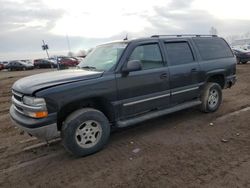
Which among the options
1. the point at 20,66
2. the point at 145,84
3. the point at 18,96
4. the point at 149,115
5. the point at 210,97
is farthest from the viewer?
the point at 20,66

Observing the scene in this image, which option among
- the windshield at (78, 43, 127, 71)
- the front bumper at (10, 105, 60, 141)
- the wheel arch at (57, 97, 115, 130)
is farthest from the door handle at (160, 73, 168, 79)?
the front bumper at (10, 105, 60, 141)

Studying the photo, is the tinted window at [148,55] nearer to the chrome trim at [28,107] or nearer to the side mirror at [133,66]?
the side mirror at [133,66]

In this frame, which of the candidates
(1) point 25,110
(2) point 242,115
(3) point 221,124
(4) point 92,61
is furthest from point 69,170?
(2) point 242,115

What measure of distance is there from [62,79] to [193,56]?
10.2 feet

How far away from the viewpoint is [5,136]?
5621 mm

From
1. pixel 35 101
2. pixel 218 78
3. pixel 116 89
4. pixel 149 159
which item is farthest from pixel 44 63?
pixel 149 159

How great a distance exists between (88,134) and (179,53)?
2678mm

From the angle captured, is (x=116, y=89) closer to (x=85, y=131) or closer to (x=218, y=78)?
(x=85, y=131)

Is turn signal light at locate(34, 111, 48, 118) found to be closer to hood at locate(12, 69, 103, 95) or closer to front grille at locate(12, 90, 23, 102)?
hood at locate(12, 69, 103, 95)

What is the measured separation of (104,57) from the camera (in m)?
5.16

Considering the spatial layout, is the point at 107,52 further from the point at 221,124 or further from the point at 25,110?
the point at 221,124

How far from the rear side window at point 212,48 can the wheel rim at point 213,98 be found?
822 millimetres

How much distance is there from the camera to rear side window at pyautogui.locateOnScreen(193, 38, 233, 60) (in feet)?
20.3

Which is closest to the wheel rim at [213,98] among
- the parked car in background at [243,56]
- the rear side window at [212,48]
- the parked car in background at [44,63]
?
the rear side window at [212,48]
